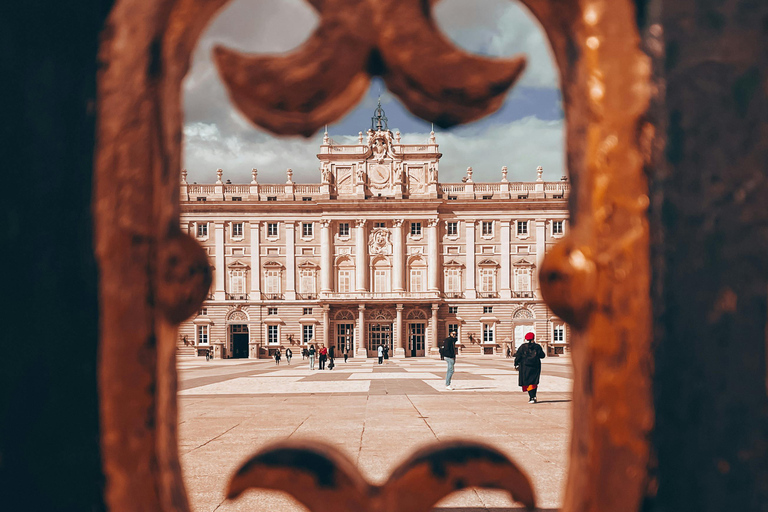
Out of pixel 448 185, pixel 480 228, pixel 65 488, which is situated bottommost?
pixel 65 488

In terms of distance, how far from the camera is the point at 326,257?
3691 centimetres

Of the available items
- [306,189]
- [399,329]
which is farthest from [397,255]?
[306,189]

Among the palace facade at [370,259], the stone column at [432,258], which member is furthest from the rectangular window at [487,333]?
the stone column at [432,258]

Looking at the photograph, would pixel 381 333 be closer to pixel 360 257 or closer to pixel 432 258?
pixel 360 257

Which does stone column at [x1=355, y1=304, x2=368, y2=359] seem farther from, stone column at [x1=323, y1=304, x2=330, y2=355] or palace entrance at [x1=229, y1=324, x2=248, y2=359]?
palace entrance at [x1=229, y1=324, x2=248, y2=359]

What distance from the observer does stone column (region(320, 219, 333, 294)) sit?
36.6 metres

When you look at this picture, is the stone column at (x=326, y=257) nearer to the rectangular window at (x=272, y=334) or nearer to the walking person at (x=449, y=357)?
the rectangular window at (x=272, y=334)

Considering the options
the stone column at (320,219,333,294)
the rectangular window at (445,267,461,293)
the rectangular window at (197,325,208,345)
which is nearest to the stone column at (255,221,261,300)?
the rectangular window at (197,325,208,345)

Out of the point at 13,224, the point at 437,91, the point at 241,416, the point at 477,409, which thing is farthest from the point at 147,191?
the point at 477,409

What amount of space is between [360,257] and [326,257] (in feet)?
7.37

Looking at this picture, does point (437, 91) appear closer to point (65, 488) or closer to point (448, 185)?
point (65, 488)

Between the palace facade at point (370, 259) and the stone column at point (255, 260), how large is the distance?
0.22 feet

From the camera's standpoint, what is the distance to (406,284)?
36.9 m

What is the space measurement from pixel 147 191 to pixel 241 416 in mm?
6998
